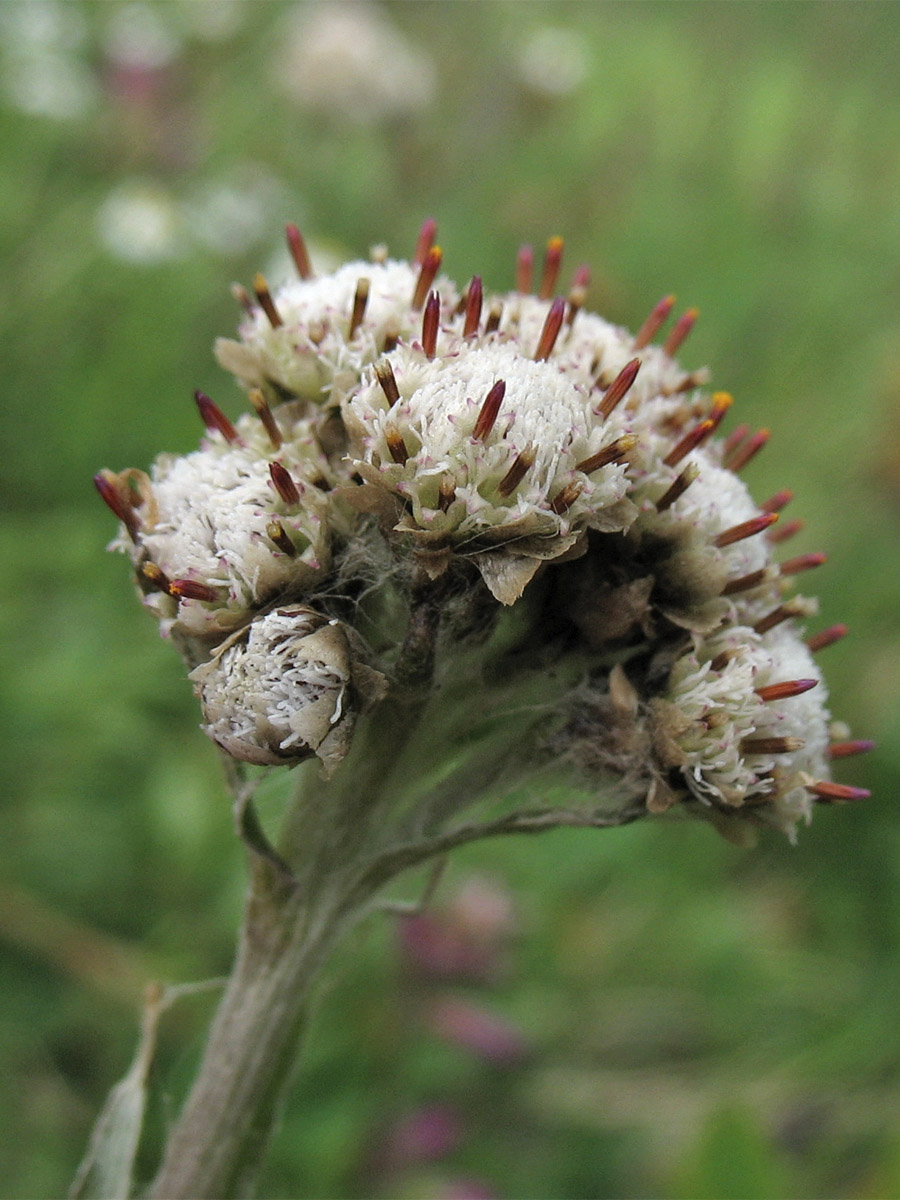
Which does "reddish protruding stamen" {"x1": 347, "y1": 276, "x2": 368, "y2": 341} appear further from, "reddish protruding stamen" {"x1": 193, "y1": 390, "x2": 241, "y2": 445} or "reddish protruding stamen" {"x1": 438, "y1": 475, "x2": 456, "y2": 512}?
"reddish protruding stamen" {"x1": 438, "y1": 475, "x2": 456, "y2": 512}

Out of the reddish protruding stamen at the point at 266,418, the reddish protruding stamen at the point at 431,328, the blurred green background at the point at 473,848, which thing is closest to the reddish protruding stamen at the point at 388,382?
the reddish protruding stamen at the point at 431,328

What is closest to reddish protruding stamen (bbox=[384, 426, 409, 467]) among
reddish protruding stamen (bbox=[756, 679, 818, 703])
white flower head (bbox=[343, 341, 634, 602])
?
white flower head (bbox=[343, 341, 634, 602])

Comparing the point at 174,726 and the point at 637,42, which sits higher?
the point at 637,42

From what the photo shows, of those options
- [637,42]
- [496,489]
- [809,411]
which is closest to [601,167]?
[637,42]

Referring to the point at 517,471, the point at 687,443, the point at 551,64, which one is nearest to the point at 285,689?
the point at 517,471

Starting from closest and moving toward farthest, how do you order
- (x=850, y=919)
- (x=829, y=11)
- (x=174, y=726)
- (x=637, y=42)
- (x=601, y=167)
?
1. (x=174, y=726)
2. (x=850, y=919)
3. (x=601, y=167)
4. (x=829, y=11)
5. (x=637, y=42)

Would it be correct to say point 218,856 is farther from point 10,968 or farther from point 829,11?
point 829,11
